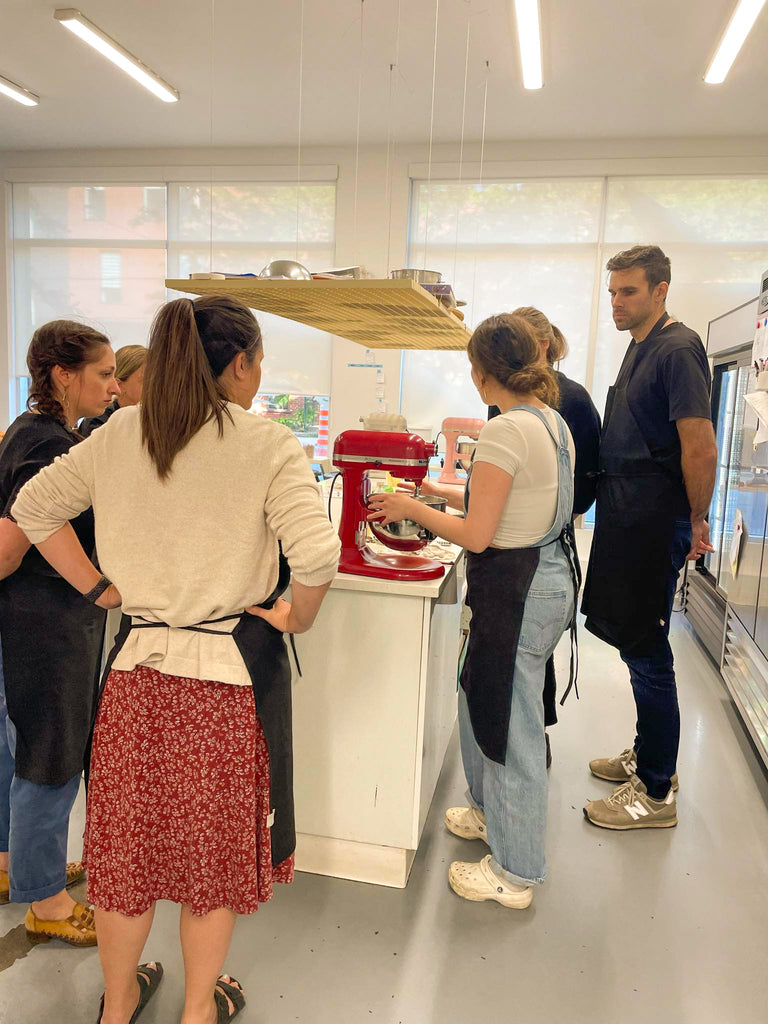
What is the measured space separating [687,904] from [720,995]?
34cm

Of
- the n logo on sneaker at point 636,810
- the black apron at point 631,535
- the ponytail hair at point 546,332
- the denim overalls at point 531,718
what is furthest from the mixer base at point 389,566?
the n logo on sneaker at point 636,810

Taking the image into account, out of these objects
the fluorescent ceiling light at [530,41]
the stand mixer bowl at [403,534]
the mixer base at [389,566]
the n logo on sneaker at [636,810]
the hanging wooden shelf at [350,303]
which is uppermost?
the fluorescent ceiling light at [530,41]

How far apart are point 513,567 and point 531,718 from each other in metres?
0.40

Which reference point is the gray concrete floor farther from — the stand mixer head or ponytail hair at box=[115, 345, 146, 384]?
the stand mixer head

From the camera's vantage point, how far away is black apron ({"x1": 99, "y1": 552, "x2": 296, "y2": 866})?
4.32ft

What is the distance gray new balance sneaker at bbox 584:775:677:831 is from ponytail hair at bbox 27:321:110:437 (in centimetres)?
199

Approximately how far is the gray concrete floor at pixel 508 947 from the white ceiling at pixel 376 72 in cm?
396

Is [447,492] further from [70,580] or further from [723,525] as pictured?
[723,525]

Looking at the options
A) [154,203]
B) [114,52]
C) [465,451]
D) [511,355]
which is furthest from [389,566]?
[154,203]

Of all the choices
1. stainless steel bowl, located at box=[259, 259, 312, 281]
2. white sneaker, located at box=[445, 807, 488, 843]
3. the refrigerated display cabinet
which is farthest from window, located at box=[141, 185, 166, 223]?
white sneaker, located at box=[445, 807, 488, 843]

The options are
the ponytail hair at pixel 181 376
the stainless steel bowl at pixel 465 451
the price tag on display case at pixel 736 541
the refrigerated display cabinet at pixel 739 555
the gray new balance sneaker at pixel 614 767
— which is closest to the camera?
the ponytail hair at pixel 181 376

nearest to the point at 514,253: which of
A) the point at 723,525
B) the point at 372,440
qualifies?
the point at 723,525

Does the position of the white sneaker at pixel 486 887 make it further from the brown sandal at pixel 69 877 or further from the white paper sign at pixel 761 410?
the white paper sign at pixel 761 410

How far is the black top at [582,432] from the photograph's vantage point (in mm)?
2533
